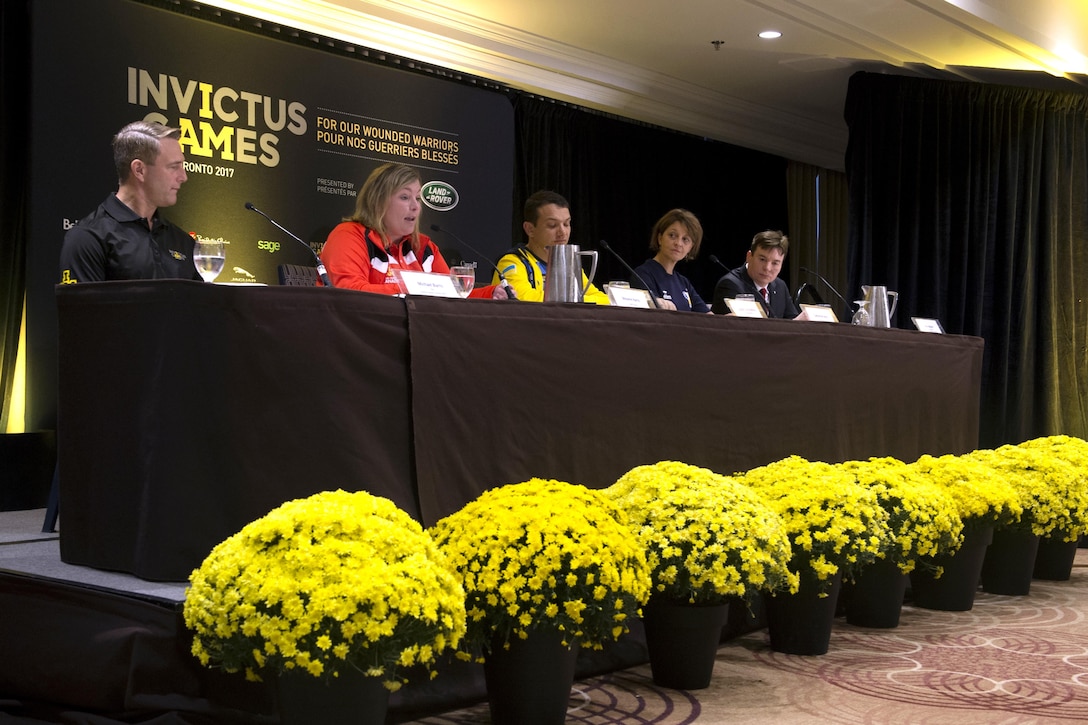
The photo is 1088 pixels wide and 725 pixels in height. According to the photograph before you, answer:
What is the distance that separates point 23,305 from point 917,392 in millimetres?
3471

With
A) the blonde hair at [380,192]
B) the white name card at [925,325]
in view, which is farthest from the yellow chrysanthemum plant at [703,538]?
the white name card at [925,325]

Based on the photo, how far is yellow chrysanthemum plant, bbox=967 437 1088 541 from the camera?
3354 mm

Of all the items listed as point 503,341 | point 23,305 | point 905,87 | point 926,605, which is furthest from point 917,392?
point 905,87

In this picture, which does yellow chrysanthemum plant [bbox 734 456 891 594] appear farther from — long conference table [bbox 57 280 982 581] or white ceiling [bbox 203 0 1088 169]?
white ceiling [bbox 203 0 1088 169]

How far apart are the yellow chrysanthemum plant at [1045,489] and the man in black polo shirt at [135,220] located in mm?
2451

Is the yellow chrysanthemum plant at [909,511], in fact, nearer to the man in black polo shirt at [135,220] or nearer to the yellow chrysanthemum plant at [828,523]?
the yellow chrysanthemum plant at [828,523]

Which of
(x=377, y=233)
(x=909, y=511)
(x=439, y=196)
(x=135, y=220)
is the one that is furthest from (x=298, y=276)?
(x=439, y=196)

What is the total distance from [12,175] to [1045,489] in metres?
3.99

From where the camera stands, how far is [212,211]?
4969mm

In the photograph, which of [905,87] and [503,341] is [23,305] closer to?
[503,341]

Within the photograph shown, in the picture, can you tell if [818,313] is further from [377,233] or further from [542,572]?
[542,572]

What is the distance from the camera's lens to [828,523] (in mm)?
2537

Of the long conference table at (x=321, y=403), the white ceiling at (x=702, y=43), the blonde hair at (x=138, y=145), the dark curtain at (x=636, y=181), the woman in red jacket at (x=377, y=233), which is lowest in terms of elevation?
the long conference table at (x=321, y=403)

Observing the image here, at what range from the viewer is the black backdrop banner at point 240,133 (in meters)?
4.39
